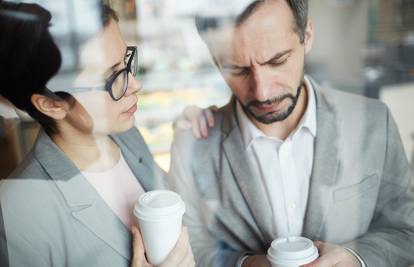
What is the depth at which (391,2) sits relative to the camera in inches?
51.8

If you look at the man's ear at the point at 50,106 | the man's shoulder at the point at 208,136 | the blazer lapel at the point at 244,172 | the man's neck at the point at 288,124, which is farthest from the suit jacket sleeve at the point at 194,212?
the man's ear at the point at 50,106

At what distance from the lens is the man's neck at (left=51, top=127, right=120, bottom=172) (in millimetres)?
1222

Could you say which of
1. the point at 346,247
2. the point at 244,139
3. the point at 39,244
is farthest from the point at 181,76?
the point at 346,247

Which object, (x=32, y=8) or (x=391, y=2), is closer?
(x=32, y=8)

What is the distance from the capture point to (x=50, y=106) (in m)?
1.19

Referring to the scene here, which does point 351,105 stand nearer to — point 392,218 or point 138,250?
point 392,218

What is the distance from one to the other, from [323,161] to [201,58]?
1.46 feet

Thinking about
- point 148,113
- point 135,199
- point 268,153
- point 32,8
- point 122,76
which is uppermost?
point 32,8

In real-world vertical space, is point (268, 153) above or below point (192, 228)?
above

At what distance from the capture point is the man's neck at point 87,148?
122 cm

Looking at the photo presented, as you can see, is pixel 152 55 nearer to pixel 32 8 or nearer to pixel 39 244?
pixel 32 8

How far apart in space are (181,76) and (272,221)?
485mm

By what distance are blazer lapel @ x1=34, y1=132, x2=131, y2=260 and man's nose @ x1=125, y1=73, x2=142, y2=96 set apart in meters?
0.24

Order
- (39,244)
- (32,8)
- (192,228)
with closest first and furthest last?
(32,8) < (39,244) < (192,228)
